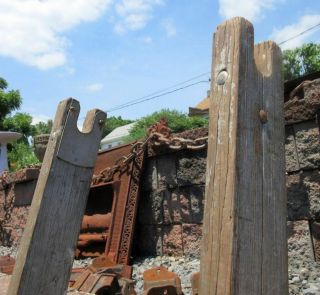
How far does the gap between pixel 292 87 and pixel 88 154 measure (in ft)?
7.58

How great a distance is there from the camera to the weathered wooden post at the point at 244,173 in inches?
50.1

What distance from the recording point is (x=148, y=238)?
15.7ft

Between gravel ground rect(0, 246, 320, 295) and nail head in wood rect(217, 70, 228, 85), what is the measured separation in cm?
199

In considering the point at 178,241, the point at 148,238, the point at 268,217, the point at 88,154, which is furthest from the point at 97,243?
the point at 268,217

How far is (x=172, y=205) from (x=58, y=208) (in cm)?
265

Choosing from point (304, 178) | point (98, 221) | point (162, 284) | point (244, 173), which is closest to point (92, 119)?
point (244, 173)

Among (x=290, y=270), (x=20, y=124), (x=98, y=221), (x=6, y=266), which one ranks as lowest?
(x=6, y=266)

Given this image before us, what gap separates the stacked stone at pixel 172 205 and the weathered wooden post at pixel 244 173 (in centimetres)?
280

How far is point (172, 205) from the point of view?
4.55m

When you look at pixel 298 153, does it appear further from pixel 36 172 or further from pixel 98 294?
pixel 36 172

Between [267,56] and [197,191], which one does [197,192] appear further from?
[267,56]

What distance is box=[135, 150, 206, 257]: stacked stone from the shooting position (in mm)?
4281

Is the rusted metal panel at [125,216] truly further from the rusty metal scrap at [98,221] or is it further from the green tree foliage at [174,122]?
the green tree foliage at [174,122]

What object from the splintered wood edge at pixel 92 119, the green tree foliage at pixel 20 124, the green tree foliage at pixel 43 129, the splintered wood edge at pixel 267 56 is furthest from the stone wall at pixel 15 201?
the green tree foliage at pixel 20 124
